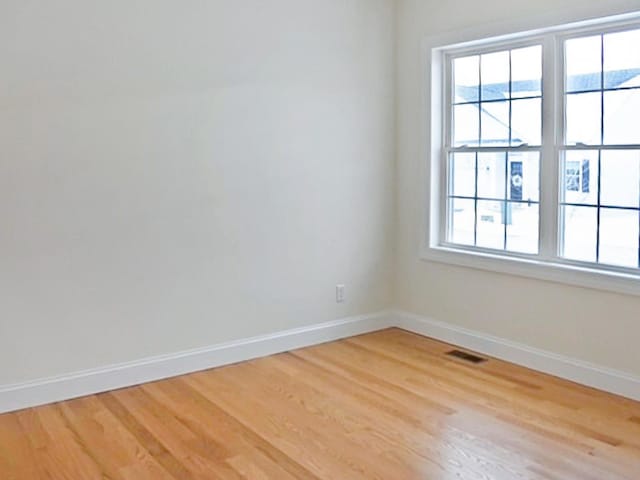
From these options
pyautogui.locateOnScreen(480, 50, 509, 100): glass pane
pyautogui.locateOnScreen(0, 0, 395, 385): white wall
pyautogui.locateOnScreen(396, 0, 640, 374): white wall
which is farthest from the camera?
pyautogui.locateOnScreen(480, 50, 509, 100): glass pane

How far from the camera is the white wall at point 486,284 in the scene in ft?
12.2

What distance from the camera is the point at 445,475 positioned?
2.79 m

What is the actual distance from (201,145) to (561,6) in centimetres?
226

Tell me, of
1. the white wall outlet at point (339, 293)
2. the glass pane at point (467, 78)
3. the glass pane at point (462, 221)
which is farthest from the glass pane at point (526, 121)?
the white wall outlet at point (339, 293)

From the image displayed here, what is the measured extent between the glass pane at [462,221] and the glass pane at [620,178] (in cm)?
99

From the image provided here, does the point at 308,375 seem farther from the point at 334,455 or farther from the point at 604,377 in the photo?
the point at 604,377

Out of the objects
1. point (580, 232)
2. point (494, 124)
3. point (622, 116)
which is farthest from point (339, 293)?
point (622, 116)

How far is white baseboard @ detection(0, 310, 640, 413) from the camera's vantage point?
142 inches

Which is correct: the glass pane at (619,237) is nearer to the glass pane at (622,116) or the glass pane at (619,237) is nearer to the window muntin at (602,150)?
the window muntin at (602,150)

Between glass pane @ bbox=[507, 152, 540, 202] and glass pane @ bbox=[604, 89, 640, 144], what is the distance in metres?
0.48

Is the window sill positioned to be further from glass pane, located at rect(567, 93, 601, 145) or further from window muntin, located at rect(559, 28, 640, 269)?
glass pane, located at rect(567, 93, 601, 145)

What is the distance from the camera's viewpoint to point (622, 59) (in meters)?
3.65

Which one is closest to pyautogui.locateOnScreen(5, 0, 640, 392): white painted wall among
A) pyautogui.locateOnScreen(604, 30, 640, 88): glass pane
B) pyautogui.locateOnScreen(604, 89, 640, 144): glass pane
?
pyautogui.locateOnScreen(604, 30, 640, 88): glass pane

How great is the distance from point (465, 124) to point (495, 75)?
1.32 ft
